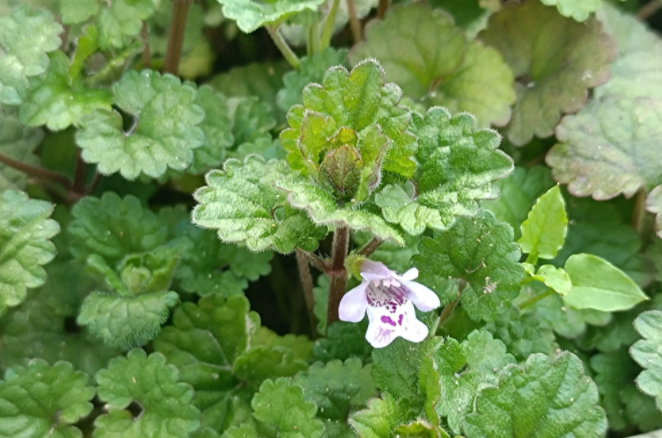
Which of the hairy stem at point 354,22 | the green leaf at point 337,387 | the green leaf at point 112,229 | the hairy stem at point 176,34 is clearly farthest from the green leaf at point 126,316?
the hairy stem at point 354,22

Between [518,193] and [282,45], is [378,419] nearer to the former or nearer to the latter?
[518,193]

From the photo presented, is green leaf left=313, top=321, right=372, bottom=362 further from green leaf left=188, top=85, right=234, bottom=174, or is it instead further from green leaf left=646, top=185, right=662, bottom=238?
green leaf left=646, top=185, right=662, bottom=238

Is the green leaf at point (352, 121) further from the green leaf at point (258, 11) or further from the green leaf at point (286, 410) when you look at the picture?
the green leaf at point (286, 410)

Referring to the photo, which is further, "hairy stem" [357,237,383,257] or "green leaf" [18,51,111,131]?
"green leaf" [18,51,111,131]

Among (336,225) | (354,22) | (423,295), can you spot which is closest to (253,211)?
(336,225)

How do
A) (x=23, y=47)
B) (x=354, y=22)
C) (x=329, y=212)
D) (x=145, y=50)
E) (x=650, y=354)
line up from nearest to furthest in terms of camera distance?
(x=329, y=212) → (x=650, y=354) → (x=23, y=47) → (x=145, y=50) → (x=354, y=22)

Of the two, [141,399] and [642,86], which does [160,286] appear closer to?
[141,399]

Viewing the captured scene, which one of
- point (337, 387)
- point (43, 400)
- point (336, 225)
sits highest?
point (336, 225)

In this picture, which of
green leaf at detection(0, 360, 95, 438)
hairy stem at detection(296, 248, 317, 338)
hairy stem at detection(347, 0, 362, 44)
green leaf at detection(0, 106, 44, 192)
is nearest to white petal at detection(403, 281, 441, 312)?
hairy stem at detection(296, 248, 317, 338)
